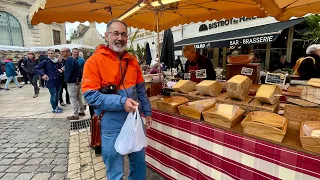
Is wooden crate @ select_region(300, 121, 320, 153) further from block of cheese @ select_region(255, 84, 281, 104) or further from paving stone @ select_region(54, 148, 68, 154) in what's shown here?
paving stone @ select_region(54, 148, 68, 154)

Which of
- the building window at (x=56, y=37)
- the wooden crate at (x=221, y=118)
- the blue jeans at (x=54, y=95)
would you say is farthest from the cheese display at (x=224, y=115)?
the building window at (x=56, y=37)

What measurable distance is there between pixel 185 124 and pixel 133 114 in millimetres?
646

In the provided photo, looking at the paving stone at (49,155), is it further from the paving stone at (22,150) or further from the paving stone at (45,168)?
the paving stone at (22,150)

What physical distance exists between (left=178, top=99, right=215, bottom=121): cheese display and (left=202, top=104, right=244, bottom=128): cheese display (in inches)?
2.5

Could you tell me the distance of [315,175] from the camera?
1.36 meters

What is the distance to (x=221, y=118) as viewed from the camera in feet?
6.20

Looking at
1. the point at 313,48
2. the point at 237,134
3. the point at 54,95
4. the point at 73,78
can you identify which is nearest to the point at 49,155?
the point at 73,78

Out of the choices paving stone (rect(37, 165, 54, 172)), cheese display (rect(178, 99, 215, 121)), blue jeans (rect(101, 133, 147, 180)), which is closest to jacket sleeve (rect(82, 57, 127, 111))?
blue jeans (rect(101, 133, 147, 180))

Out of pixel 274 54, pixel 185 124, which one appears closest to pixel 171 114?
pixel 185 124

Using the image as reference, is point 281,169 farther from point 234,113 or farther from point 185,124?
point 185,124

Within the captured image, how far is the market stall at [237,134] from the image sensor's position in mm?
1500

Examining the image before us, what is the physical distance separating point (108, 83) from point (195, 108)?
926mm

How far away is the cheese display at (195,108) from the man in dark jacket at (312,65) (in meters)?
3.61

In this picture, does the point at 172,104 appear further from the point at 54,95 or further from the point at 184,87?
the point at 54,95
